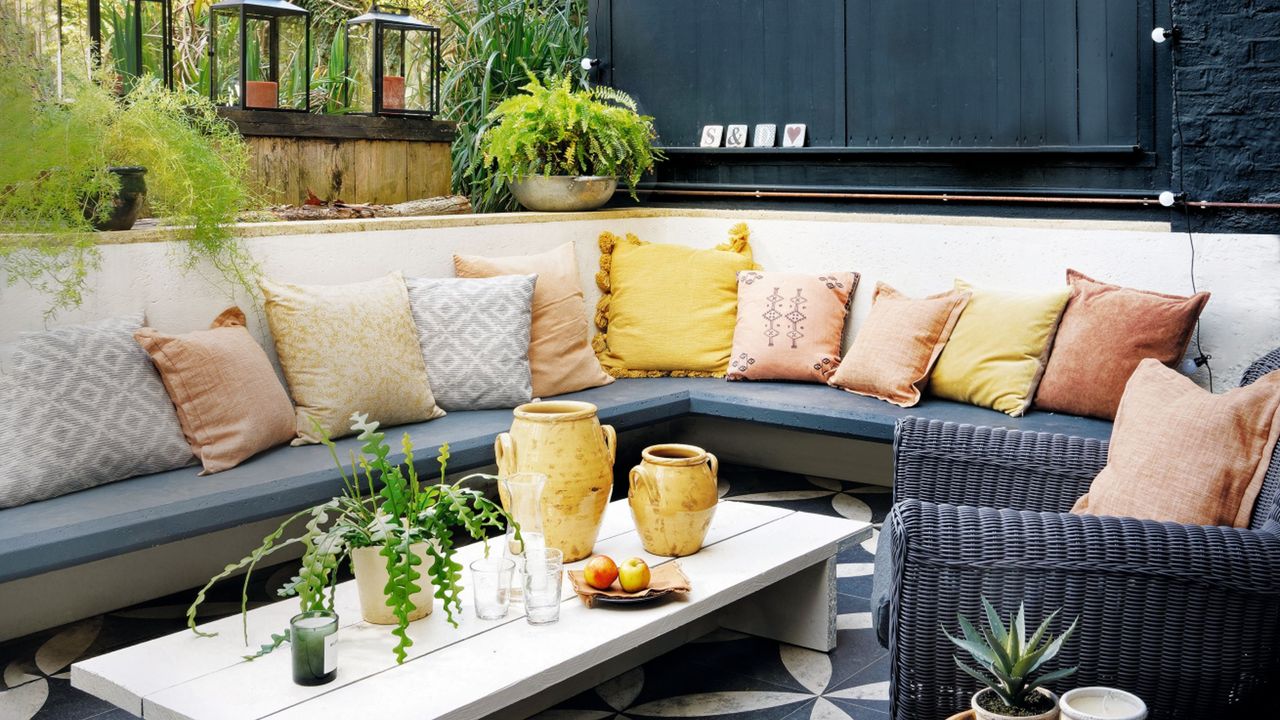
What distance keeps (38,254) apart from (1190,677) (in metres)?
2.80

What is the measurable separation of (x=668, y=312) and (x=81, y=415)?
88.2 inches

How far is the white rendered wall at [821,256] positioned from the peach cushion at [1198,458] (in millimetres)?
1669

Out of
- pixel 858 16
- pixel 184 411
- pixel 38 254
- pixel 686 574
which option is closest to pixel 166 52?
pixel 38 254

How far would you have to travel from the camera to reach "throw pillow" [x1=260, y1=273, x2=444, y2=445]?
137 inches

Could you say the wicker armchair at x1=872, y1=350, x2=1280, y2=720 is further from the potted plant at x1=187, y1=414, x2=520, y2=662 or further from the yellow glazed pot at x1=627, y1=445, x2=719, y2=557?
the potted plant at x1=187, y1=414, x2=520, y2=662

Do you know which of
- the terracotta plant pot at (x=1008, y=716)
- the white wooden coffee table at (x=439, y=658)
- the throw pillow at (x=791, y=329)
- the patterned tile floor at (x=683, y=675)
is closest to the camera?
the terracotta plant pot at (x=1008, y=716)

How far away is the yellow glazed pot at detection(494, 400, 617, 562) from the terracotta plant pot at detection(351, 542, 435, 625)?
26 cm

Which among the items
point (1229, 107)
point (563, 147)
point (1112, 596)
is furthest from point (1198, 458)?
point (563, 147)

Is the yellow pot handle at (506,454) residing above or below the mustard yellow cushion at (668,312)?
below

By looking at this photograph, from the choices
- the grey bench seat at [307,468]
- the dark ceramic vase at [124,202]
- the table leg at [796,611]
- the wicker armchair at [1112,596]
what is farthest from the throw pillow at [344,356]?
the wicker armchair at [1112,596]

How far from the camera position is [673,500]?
250 cm

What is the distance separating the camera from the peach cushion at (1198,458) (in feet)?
6.90

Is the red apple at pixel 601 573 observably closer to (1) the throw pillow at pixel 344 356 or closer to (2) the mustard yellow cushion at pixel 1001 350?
(1) the throw pillow at pixel 344 356

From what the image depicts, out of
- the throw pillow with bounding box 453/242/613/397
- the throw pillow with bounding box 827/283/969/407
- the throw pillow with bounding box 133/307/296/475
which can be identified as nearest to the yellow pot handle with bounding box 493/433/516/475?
the throw pillow with bounding box 133/307/296/475
